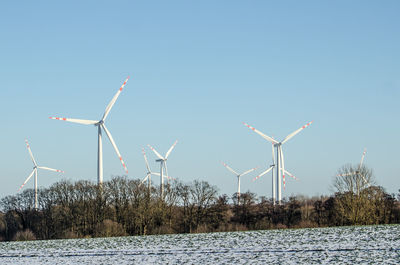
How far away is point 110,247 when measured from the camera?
47188 mm

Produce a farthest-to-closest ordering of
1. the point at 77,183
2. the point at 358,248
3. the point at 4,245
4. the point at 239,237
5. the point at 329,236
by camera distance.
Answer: the point at 77,183
the point at 4,245
the point at 239,237
the point at 329,236
the point at 358,248

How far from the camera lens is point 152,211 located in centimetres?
9144

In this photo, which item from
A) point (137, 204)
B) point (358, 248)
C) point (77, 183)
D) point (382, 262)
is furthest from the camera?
point (77, 183)

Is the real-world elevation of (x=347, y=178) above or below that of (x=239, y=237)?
above

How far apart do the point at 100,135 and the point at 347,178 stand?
36.2 m

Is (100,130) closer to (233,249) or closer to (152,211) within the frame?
(152,211)

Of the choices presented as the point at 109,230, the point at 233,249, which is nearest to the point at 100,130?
the point at 109,230

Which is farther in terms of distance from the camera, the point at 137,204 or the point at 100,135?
the point at 137,204

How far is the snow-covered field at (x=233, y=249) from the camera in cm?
3550

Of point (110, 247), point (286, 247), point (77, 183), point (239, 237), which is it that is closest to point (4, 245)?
point (110, 247)

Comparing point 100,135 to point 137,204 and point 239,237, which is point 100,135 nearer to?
point 137,204

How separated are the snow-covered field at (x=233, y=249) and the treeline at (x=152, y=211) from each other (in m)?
27.7

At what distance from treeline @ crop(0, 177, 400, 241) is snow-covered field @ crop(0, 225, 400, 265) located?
27.7 metres

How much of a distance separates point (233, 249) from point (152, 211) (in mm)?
51001
